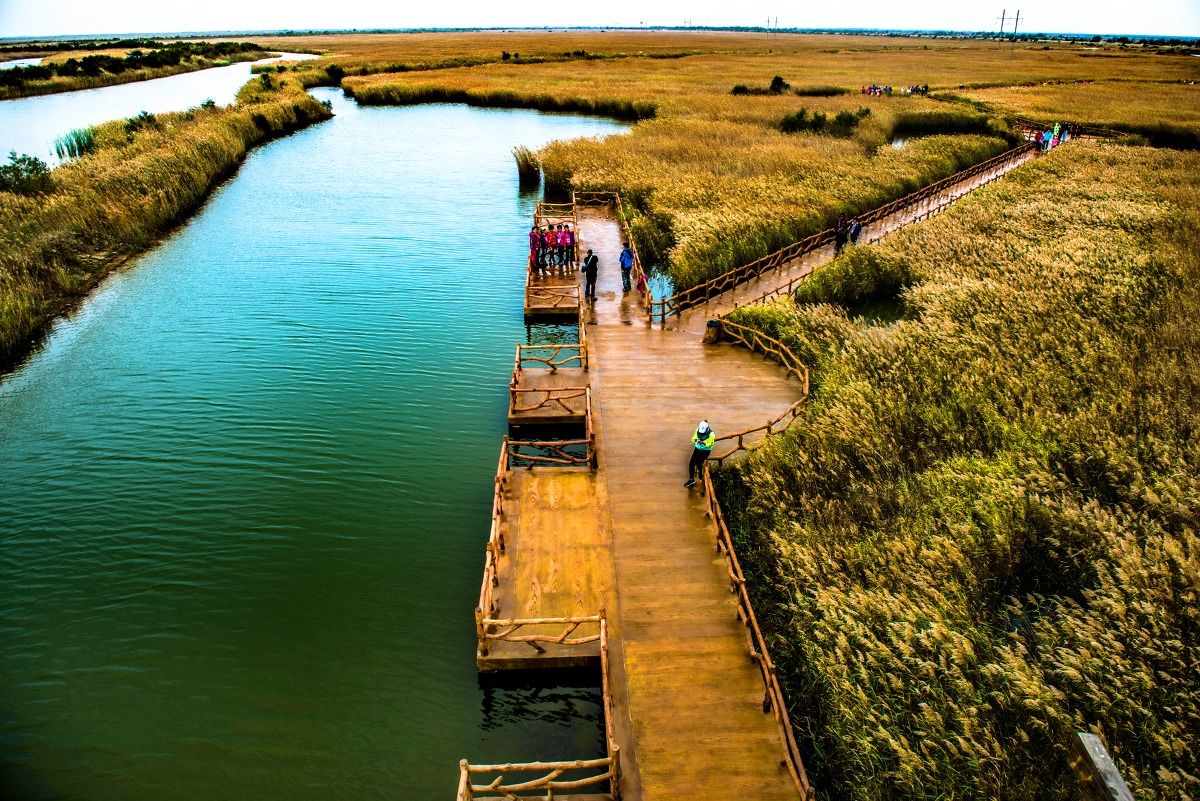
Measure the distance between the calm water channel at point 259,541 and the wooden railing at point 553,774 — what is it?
90cm

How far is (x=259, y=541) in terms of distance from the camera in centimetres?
1556

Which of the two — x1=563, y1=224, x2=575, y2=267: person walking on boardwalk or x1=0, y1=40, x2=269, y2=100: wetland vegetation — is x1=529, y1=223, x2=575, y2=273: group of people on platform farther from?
x1=0, y1=40, x2=269, y2=100: wetland vegetation

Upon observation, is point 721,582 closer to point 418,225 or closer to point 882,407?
point 882,407

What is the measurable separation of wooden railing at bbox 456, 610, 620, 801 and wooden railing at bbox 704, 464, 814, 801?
2.31m

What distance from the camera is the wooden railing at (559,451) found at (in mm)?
16131

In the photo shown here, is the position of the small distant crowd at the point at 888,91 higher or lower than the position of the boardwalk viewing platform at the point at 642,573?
higher

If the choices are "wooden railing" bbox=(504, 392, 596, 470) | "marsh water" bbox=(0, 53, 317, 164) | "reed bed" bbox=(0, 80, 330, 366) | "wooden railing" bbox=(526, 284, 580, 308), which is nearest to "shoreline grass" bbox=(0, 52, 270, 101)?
"marsh water" bbox=(0, 53, 317, 164)

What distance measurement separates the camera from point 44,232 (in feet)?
100

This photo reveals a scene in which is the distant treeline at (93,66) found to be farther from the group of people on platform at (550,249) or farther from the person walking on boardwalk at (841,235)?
the person walking on boardwalk at (841,235)

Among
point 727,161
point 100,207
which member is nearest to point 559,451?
point 100,207

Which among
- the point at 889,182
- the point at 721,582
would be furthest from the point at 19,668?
the point at 889,182

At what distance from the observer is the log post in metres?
4.64

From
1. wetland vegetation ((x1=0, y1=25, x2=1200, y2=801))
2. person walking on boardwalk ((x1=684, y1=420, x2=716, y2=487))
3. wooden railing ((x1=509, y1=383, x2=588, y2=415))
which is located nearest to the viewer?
wetland vegetation ((x1=0, y1=25, x2=1200, y2=801))

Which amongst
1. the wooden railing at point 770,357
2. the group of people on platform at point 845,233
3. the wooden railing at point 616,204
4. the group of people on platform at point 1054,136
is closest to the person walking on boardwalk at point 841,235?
the group of people on platform at point 845,233
